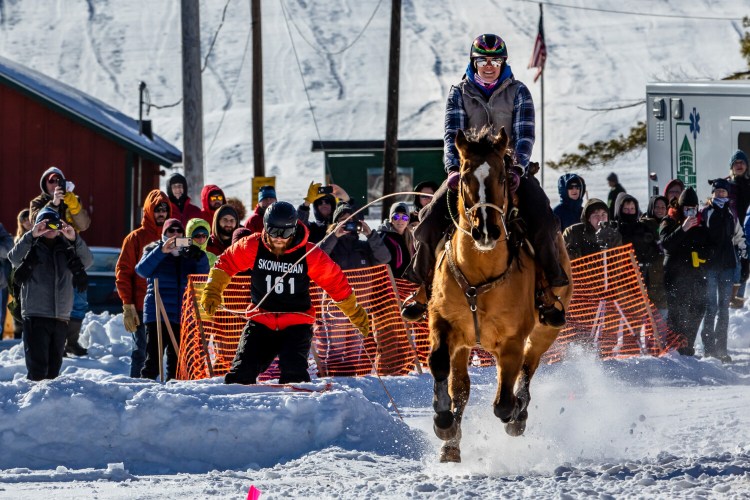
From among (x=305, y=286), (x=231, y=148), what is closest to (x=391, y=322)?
(x=305, y=286)

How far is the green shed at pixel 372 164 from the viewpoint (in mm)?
38719

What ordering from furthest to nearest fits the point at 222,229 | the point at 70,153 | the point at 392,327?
the point at 70,153, the point at 392,327, the point at 222,229

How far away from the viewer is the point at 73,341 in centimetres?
1519

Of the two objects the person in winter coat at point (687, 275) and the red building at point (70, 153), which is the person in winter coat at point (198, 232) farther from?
the red building at point (70, 153)

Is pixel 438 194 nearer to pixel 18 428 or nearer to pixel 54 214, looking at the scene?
pixel 18 428

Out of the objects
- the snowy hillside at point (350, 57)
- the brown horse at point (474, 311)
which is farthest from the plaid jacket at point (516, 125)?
the snowy hillside at point (350, 57)

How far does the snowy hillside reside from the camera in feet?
397

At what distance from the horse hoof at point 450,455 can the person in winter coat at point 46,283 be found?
15.6ft

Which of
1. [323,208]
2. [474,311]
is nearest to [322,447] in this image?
[474,311]

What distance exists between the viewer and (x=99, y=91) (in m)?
136

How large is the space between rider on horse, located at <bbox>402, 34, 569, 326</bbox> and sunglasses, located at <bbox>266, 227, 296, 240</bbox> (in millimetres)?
1231

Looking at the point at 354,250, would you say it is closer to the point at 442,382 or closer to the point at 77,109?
the point at 442,382

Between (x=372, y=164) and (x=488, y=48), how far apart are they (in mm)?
31133

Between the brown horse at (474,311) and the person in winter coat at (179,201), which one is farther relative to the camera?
the person in winter coat at (179,201)
